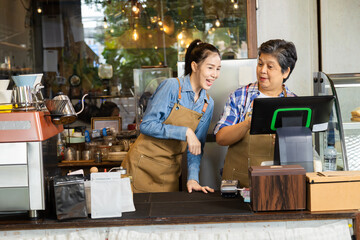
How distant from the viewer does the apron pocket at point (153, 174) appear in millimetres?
3092

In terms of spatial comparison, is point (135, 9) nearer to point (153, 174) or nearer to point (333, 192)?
point (153, 174)

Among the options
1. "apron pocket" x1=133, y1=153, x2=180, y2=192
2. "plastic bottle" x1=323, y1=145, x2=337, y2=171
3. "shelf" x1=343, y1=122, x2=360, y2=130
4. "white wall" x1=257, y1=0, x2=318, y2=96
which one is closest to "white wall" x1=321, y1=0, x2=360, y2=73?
"white wall" x1=257, y1=0, x2=318, y2=96

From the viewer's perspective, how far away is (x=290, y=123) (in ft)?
7.64

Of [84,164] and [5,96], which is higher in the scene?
[5,96]

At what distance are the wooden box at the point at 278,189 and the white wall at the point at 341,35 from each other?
255 cm

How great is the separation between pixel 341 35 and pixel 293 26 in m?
0.58

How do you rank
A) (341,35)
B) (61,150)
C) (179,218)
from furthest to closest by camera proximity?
1. (61,150)
2. (341,35)
3. (179,218)

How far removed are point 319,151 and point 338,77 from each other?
499 mm

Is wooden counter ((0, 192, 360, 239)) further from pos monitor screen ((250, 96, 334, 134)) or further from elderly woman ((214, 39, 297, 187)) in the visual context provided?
elderly woman ((214, 39, 297, 187))

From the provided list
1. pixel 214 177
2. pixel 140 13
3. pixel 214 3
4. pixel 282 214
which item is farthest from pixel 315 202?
pixel 140 13

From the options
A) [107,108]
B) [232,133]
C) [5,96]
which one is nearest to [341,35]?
[232,133]

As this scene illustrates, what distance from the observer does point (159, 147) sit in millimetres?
3072

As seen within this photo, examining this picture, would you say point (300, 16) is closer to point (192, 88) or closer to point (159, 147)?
point (192, 88)

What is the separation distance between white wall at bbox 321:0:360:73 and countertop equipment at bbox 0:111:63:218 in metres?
3.10
